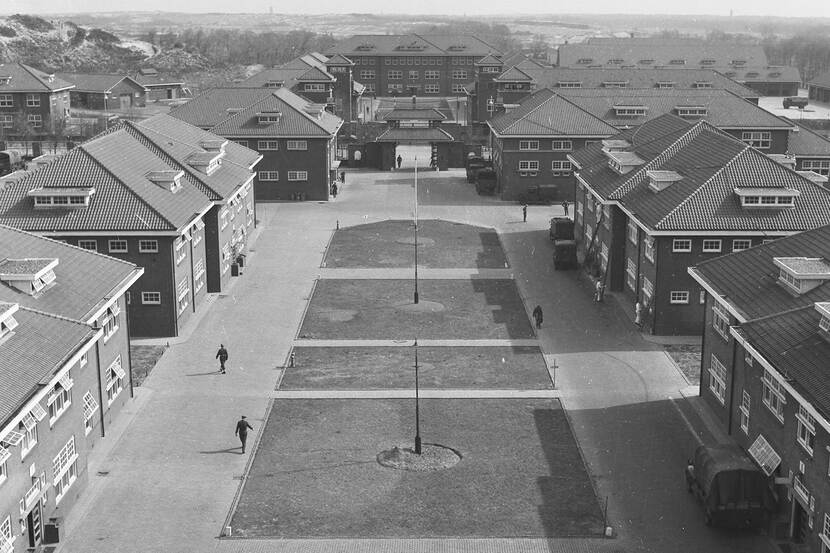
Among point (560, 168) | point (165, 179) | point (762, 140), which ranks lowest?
point (560, 168)

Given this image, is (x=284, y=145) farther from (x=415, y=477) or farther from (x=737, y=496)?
(x=737, y=496)

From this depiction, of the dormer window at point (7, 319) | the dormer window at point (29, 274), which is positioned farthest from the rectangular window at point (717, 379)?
the dormer window at point (7, 319)

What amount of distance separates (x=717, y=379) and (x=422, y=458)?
1181cm

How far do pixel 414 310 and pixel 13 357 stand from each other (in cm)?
2941

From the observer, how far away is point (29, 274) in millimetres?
38812

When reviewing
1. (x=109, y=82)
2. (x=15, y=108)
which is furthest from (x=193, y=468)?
(x=109, y=82)

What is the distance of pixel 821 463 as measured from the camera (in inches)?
1256

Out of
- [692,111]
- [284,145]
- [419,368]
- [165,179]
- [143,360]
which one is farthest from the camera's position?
[692,111]

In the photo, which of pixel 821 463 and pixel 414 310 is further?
pixel 414 310

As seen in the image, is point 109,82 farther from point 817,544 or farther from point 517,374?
point 817,544

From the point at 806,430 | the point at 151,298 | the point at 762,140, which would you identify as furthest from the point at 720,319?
the point at 762,140

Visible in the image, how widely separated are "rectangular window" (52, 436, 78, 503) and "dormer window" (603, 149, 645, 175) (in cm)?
3782

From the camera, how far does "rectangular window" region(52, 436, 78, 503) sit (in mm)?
34500

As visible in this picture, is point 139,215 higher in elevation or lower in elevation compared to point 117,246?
higher
